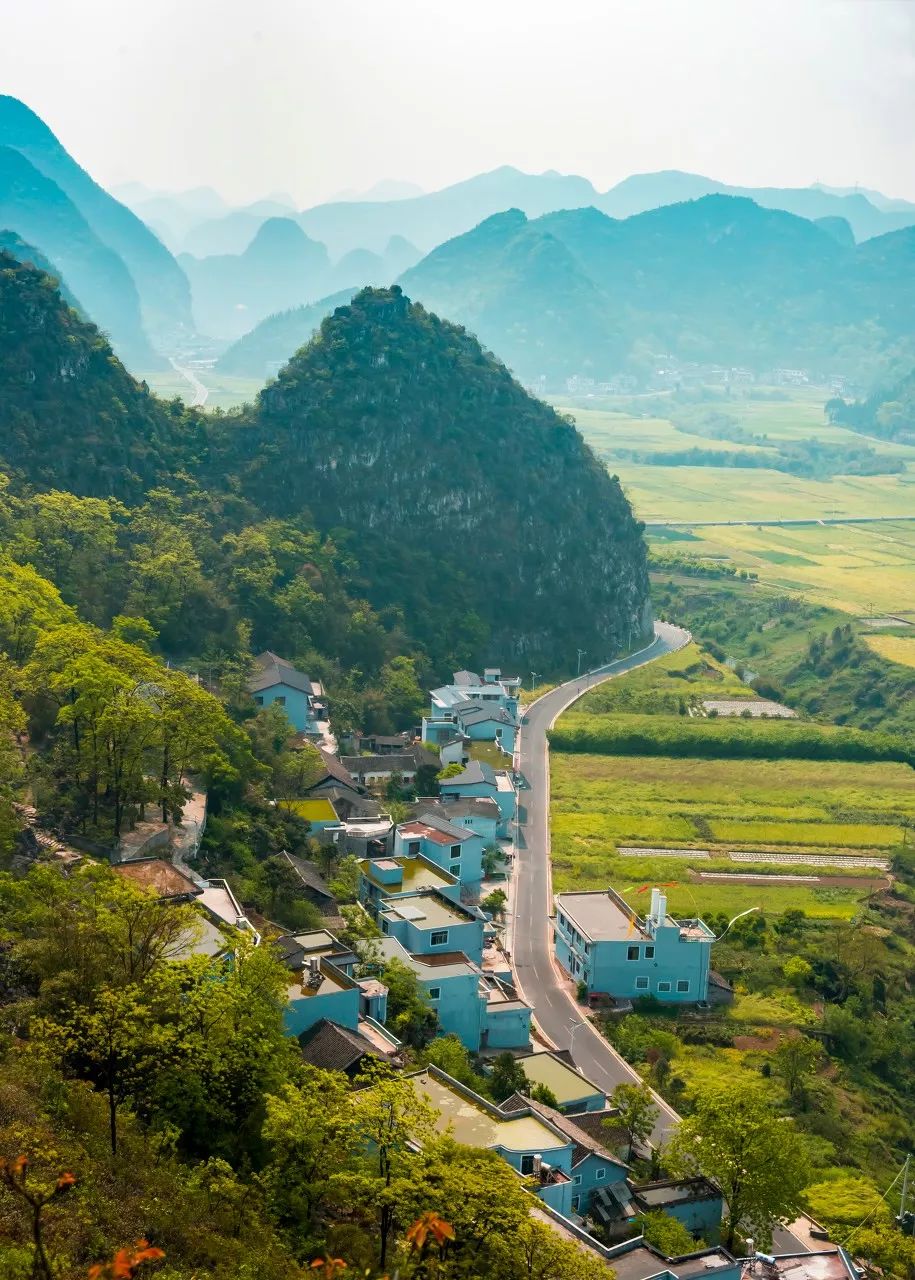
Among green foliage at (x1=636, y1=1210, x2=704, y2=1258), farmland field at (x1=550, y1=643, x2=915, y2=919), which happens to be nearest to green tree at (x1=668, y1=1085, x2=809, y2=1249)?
green foliage at (x1=636, y1=1210, x2=704, y2=1258)

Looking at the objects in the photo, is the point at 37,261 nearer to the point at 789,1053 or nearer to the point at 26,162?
the point at 26,162

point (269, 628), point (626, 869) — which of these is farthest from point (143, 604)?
point (626, 869)

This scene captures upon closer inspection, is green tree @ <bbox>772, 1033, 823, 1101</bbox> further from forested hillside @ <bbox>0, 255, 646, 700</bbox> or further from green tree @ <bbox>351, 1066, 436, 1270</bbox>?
forested hillside @ <bbox>0, 255, 646, 700</bbox>

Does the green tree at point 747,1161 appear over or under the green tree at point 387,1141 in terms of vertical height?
under

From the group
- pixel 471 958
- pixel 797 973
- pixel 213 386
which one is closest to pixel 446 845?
pixel 471 958

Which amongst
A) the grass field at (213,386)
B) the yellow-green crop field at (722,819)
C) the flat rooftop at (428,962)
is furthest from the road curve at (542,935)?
the grass field at (213,386)

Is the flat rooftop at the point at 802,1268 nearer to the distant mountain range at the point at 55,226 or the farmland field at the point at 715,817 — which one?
the farmland field at the point at 715,817
